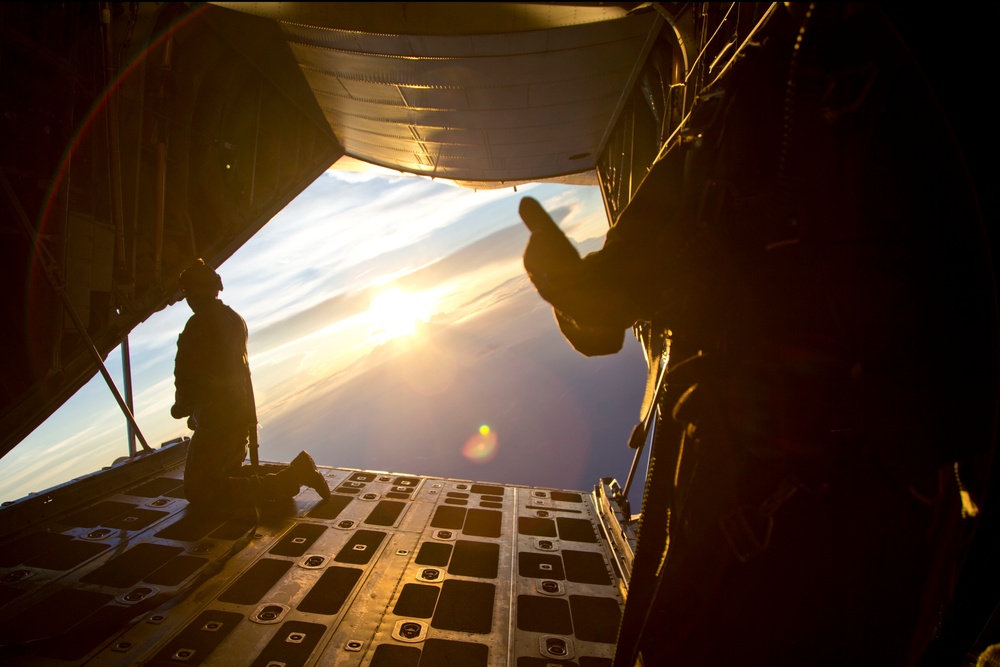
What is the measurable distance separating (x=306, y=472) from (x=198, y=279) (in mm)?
2483

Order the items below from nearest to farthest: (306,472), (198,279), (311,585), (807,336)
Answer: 1. (807,336)
2. (311,585)
3. (198,279)
4. (306,472)

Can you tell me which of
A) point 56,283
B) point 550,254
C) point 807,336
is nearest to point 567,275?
point 550,254

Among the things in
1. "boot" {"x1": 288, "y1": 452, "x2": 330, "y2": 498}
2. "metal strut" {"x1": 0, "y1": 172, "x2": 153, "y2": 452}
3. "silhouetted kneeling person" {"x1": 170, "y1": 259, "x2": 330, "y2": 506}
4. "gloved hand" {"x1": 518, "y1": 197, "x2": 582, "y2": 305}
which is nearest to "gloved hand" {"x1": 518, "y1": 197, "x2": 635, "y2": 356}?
"gloved hand" {"x1": 518, "y1": 197, "x2": 582, "y2": 305}

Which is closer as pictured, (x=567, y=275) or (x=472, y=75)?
(x=567, y=275)

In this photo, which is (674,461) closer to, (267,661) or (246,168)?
(267,661)

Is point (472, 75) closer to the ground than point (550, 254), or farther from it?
farther from it

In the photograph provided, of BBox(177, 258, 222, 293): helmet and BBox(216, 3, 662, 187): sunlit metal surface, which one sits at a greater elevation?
BBox(216, 3, 662, 187): sunlit metal surface

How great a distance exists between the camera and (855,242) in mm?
1219

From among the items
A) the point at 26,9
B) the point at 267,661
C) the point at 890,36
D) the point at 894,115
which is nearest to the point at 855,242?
the point at 894,115

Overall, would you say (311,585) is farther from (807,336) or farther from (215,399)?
(807,336)

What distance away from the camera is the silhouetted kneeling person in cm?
416

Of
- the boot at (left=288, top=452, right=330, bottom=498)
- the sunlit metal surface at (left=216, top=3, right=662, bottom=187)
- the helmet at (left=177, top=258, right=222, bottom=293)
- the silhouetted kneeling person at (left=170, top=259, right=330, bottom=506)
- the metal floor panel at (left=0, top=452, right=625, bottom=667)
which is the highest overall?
the sunlit metal surface at (left=216, top=3, right=662, bottom=187)

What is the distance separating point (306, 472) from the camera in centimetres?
471

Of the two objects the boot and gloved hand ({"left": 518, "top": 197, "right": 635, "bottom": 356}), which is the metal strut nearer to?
the boot
